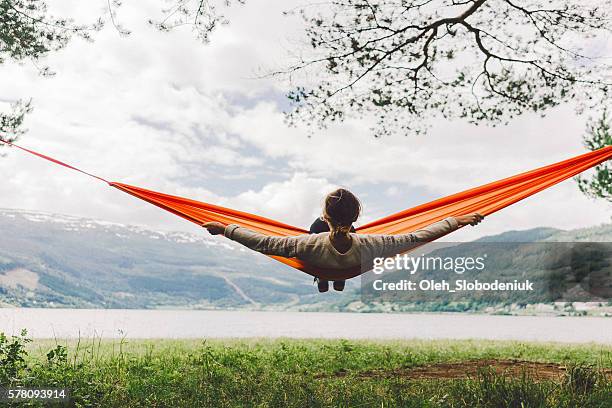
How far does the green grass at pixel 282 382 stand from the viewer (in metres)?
2.59

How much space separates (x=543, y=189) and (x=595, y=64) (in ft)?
6.71

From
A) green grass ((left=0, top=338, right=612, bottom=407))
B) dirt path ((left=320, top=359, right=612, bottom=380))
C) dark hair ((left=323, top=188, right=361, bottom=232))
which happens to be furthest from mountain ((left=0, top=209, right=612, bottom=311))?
dark hair ((left=323, top=188, right=361, bottom=232))

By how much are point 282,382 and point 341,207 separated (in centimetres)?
115

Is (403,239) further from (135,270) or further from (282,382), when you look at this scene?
(135,270)

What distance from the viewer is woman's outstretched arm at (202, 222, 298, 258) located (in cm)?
250

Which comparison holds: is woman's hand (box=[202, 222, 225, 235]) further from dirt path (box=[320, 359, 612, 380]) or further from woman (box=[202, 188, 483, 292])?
dirt path (box=[320, 359, 612, 380])

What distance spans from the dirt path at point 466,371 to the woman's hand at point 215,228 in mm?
1481

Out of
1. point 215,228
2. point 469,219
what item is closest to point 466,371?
point 469,219

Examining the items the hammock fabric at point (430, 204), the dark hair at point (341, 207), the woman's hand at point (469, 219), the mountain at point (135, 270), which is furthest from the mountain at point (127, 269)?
the dark hair at point (341, 207)

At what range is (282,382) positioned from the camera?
119 inches

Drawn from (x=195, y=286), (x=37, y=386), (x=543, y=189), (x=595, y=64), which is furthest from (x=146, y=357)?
(x=195, y=286)

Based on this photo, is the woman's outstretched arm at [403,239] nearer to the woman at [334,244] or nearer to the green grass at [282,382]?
→ the woman at [334,244]

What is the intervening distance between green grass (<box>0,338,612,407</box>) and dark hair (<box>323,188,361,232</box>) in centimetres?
82

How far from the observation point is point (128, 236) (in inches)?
3954
